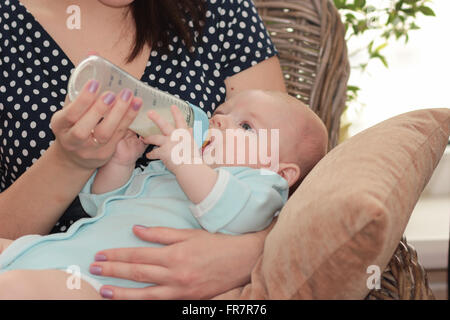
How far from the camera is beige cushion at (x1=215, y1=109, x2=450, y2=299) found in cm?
66

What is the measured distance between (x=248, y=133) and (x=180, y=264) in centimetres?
34

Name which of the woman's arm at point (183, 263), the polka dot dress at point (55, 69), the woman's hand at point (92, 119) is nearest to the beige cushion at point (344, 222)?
the woman's arm at point (183, 263)

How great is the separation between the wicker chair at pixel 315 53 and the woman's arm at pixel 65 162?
31.7 inches

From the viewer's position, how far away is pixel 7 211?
1062 millimetres

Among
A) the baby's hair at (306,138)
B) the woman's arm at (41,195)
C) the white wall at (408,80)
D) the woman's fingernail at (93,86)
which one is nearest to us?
the woman's fingernail at (93,86)

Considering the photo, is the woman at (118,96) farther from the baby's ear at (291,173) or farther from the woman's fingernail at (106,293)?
the baby's ear at (291,173)

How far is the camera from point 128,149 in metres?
1.07

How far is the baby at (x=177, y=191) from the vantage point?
2.86ft

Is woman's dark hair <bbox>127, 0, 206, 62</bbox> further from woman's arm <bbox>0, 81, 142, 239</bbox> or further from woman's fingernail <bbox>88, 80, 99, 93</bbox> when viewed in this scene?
woman's fingernail <bbox>88, 80, 99, 93</bbox>

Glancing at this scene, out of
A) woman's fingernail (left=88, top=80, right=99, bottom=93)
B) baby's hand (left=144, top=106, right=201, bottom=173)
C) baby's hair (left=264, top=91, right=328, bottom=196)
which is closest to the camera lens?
woman's fingernail (left=88, top=80, right=99, bottom=93)

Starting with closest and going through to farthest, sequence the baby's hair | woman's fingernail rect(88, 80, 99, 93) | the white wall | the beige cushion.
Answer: the beige cushion < woman's fingernail rect(88, 80, 99, 93) < the baby's hair < the white wall

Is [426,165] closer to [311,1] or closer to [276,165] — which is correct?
[276,165]

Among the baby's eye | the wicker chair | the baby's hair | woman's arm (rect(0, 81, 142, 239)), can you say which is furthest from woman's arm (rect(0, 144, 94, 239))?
the wicker chair

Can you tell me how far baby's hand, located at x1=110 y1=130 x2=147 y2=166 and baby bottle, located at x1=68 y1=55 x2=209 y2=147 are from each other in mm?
117
